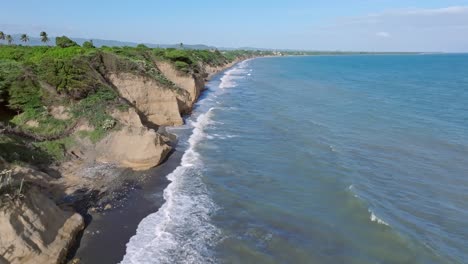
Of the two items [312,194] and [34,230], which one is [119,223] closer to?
[34,230]

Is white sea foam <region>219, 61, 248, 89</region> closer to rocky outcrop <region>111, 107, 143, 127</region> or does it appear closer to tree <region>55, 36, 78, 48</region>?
tree <region>55, 36, 78, 48</region>

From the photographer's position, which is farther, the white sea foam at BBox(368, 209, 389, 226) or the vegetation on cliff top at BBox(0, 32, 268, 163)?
the vegetation on cliff top at BBox(0, 32, 268, 163)

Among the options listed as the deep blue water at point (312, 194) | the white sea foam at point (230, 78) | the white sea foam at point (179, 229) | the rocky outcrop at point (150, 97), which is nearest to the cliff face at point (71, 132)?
the rocky outcrop at point (150, 97)

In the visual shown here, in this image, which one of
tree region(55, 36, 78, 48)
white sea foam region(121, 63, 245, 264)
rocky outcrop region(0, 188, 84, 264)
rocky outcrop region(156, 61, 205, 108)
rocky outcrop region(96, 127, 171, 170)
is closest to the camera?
rocky outcrop region(0, 188, 84, 264)

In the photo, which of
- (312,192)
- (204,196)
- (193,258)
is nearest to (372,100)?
(312,192)

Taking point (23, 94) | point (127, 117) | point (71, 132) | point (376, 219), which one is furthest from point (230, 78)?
point (376, 219)

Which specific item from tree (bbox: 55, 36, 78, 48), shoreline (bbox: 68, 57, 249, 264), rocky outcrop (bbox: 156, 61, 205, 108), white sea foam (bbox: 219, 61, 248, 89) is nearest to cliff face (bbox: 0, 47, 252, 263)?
shoreline (bbox: 68, 57, 249, 264)

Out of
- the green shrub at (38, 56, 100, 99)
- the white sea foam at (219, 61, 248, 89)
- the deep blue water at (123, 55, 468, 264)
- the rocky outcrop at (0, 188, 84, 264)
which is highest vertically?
the green shrub at (38, 56, 100, 99)

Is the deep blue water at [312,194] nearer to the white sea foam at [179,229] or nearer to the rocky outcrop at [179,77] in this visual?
the white sea foam at [179,229]
